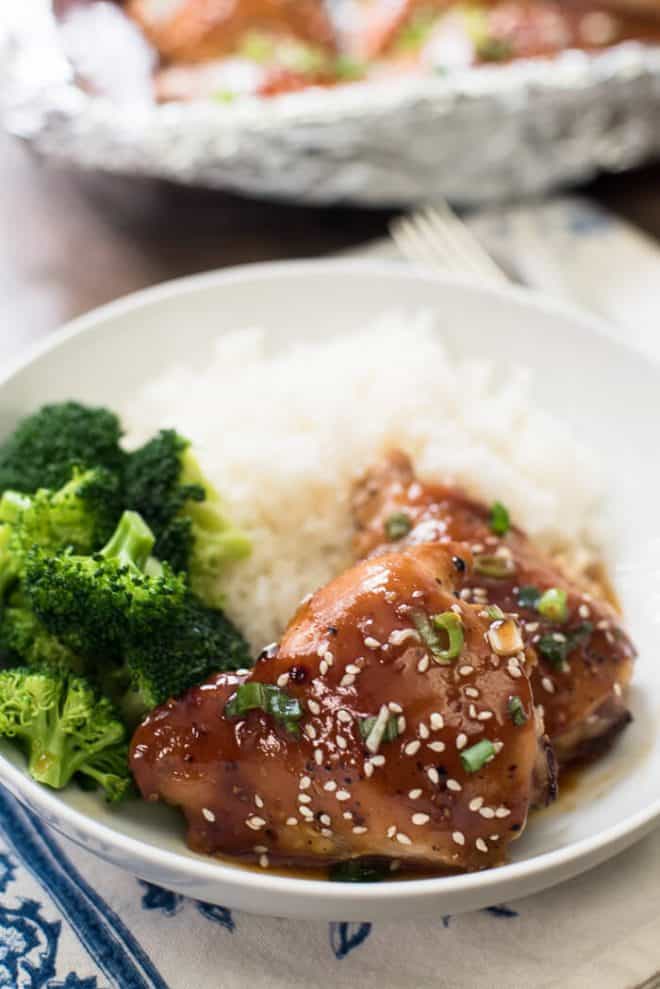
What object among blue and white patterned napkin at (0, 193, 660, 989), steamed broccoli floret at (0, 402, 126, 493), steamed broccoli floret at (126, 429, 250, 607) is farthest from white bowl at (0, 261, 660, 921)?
steamed broccoli floret at (126, 429, 250, 607)

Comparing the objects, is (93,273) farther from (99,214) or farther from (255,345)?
(255,345)

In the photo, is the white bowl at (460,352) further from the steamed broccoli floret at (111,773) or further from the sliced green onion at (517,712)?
the sliced green onion at (517,712)

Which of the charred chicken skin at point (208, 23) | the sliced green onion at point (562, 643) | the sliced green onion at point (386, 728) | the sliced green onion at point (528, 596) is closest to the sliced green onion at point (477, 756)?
the sliced green onion at point (386, 728)

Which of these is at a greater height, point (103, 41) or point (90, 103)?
point (103, 41)

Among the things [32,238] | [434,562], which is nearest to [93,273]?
[32,238]

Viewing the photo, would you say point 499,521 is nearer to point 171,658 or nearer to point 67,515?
point 171,658

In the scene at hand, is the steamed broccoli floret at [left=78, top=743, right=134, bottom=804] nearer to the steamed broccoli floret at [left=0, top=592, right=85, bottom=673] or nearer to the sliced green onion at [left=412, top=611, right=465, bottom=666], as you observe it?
the steamed broccoli floret at [left=0, top=592, right=85, bottom=673]
